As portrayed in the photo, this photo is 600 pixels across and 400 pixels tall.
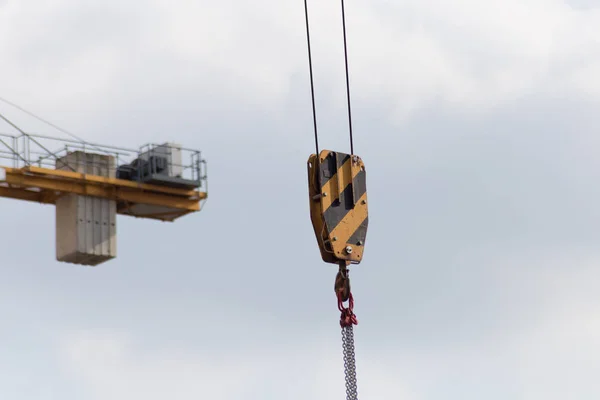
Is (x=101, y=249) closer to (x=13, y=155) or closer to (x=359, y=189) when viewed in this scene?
(x=13, y=155)

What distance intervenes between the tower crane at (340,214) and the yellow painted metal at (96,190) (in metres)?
26.1

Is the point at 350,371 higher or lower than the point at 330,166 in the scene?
lower

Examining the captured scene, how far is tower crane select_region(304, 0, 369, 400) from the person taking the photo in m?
25.0

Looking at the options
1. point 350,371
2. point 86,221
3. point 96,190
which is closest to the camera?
Result: point 350,371

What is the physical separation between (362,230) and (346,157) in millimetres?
1102

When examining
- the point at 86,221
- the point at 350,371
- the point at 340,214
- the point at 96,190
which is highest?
the point at 96,190

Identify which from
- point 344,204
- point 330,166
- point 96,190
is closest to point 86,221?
point 96,190

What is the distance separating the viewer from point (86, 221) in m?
51.0

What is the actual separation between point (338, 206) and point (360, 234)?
0.51 metres

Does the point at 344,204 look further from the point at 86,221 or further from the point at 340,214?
the point at 86,221

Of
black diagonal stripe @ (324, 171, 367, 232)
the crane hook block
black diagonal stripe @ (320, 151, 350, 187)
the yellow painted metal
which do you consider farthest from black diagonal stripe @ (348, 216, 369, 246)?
the yellow painted metal

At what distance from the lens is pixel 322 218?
987 inches

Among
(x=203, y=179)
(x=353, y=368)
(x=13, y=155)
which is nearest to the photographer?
(x=353, y=368)

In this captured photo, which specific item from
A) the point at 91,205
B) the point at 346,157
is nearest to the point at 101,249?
the point at 91,205
